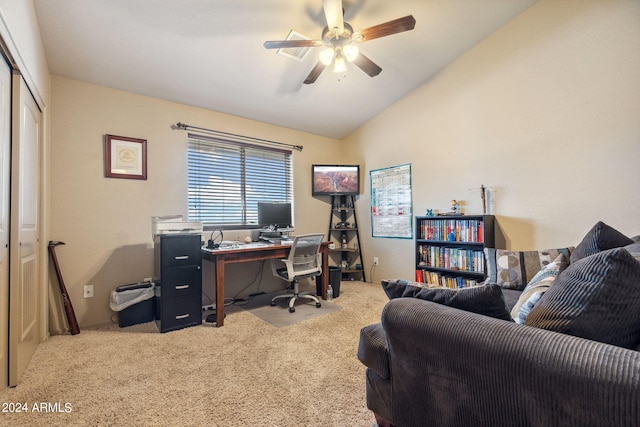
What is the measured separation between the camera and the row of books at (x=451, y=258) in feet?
9.65

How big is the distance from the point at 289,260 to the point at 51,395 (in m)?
1.96

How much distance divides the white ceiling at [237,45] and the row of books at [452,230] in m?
1.82

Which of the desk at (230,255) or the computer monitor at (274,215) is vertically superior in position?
the computer monitor at (274,215)

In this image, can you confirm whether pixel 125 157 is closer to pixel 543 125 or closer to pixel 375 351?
pixel 375 351

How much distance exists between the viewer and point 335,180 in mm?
4363

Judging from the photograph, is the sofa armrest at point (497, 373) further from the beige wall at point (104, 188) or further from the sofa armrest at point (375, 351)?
the beige wall at point (104, 188)

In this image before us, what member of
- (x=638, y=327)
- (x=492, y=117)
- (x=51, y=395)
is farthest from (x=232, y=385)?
(x=492, y=117)

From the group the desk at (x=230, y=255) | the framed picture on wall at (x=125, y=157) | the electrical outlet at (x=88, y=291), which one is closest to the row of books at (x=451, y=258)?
the desk at (x=230, y=255)

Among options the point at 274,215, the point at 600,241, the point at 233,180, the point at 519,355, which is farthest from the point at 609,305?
the point at 233,180

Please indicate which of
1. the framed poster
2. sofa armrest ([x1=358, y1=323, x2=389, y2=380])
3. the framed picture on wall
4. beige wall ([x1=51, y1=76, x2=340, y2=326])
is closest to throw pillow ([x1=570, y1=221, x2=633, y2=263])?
sofa armrest ([x1=358, y1=323, x2=389, y2=380])

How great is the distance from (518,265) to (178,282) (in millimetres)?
2970

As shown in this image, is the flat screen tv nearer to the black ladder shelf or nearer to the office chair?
the black ladder shelf

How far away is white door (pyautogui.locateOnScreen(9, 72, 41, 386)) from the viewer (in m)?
1.69

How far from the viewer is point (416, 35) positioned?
2.74m
